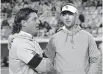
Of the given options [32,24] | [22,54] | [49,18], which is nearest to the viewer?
[22,54]

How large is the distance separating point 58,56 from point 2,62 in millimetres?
9281

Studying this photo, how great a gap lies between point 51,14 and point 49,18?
197 mm

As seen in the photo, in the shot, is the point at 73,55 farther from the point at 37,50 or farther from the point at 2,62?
the point at 2,62

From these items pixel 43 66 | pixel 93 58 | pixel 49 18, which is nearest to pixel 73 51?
pixel 93 58

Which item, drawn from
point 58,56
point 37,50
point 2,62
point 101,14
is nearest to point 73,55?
point 58,56

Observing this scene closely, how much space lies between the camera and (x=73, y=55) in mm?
2615

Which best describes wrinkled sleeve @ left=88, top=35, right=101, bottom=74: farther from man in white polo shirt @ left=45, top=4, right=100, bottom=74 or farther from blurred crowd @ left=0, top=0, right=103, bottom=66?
blurred crowd @ left=0, top=0, right=103, bottom=66

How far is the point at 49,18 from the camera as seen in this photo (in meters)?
12.6

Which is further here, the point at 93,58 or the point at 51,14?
the point at 51,14

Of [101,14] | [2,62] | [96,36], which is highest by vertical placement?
[101,14]

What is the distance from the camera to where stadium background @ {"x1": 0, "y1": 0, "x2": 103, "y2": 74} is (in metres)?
11.9

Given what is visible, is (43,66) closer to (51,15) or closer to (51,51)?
(51,51)

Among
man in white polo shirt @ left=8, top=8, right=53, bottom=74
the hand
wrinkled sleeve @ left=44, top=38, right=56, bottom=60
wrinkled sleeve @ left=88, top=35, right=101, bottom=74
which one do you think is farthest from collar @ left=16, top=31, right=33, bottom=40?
wrinkled sleeve @ left=88, top=35, right=101, bottom=74

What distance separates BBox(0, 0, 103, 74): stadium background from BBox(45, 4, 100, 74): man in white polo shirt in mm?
8751
